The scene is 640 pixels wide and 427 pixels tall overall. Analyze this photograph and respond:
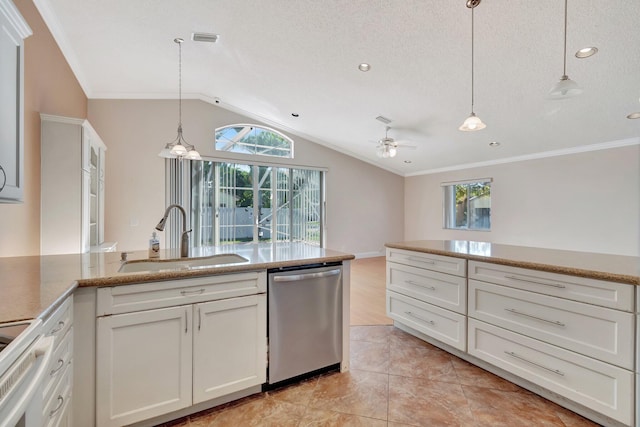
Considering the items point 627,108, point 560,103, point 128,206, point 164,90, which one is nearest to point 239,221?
point 128,206

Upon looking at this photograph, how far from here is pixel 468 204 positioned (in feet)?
22.4

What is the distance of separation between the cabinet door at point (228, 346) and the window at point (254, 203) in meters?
4.04

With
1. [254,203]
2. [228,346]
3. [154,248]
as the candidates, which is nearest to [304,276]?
[228,346]

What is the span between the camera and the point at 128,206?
4.80 meters

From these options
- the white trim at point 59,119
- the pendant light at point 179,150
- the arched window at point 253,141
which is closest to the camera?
the white trim at point 59,119

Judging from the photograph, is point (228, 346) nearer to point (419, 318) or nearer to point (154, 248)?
point (154, 248)

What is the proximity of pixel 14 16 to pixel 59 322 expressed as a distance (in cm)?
141

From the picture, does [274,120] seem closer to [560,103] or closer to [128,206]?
[128,206]

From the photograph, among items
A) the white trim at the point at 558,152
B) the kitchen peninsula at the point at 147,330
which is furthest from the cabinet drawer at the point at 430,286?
the white trim at the point at 558,152

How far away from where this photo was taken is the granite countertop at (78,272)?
103 centimetres

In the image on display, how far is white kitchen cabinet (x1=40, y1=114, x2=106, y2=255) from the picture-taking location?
8.34 ft

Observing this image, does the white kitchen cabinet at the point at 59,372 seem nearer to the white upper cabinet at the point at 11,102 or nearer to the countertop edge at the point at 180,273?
the countertop edge at the point at 180,273

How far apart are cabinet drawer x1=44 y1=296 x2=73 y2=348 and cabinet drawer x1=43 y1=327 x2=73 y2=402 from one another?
4 centimetres

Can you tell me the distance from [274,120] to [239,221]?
2.19 meters
